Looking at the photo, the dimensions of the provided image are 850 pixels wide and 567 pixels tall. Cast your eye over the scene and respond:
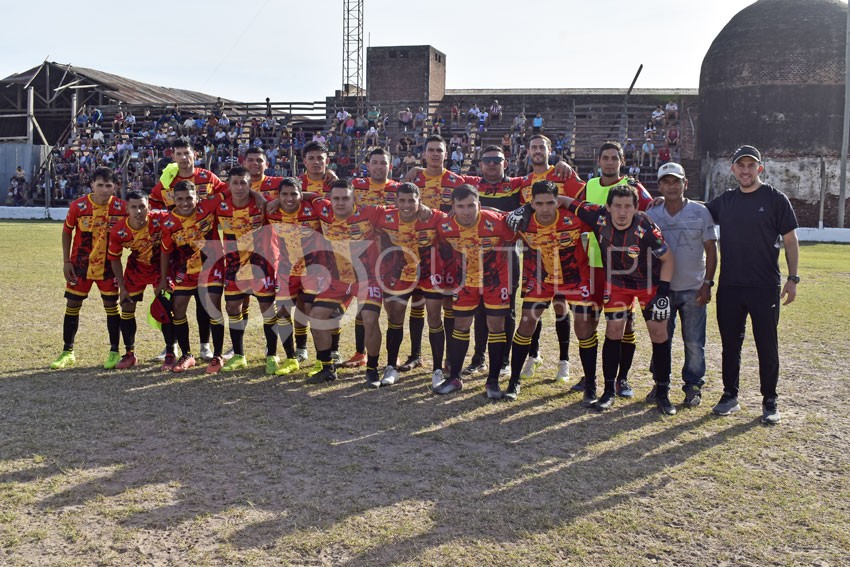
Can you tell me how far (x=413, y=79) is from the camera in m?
42.0

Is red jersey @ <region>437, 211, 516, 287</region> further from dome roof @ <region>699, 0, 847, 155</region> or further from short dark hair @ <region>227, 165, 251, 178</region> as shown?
dome roof @ <region>699, 0, 847, 155</region>

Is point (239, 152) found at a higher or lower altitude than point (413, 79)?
lower

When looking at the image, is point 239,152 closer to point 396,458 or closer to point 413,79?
point 413,79

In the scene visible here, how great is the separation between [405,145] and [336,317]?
24.6 meters

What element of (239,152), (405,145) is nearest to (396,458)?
(405,145)

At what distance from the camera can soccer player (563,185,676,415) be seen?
6227 mm

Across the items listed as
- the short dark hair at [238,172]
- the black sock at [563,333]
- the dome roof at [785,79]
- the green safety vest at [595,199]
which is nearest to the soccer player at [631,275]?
the green safety vest at [595,199]

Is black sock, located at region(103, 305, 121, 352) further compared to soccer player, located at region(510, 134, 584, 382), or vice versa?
black sock, located at region(103, 305, 121, 352)

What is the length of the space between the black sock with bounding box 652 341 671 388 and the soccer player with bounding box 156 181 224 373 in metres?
4.33

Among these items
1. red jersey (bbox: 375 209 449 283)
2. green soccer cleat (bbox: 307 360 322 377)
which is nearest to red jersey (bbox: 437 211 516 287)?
red jersey (bbox: 375 209 449 283)

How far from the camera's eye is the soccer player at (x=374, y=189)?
7789mm

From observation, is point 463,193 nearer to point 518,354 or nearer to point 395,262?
point 395,262

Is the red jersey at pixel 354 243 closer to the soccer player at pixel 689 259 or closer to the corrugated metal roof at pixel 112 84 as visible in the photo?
the soccer player at pixel 689 259

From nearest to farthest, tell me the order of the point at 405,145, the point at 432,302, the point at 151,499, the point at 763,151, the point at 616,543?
the point at 616,543, the point at 151,499, the point at 432,302, the point at 405,145, the point at 763,151
